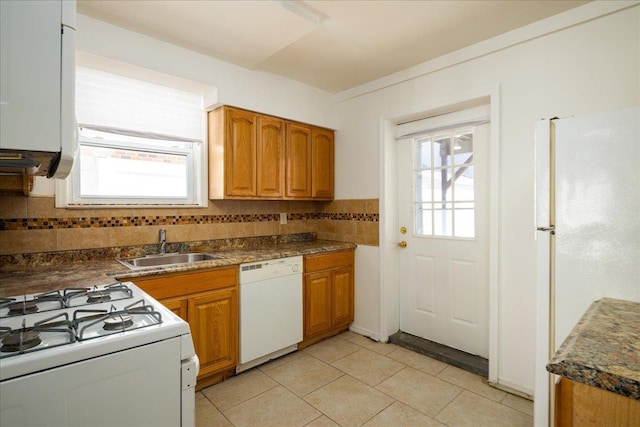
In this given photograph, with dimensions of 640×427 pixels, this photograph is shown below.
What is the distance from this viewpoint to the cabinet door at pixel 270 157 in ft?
9.82

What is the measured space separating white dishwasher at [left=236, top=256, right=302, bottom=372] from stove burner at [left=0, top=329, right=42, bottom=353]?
1.51m

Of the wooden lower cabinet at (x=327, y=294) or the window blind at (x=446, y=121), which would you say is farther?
the wooden lower cabinet at (x=327, y=294)

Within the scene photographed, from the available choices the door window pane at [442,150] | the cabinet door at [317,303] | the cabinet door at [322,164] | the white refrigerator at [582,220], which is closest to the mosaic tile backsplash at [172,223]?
the cabinet door at [322,164]

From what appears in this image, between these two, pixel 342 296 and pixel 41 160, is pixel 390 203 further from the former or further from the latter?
pixel 41 160

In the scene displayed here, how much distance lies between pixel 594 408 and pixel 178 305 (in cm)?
210

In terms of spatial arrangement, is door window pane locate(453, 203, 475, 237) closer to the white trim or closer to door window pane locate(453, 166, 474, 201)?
door window pane locate(453, 166, 474, 201)

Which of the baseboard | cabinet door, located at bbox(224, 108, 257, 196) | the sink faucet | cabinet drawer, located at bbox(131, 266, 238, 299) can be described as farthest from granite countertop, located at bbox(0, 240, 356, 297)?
the baseboard

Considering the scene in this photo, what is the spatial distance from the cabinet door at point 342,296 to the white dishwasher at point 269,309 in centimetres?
44

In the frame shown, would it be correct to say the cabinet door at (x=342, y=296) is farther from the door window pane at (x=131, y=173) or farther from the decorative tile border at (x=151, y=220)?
the door window pane at (x=131, y=173)

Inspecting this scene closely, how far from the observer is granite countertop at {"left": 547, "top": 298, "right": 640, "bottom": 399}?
75cm

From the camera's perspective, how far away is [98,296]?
142 centimetres

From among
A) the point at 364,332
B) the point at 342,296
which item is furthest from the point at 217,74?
the point at 364,332

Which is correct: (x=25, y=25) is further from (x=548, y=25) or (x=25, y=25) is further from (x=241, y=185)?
(x=548, y=25)

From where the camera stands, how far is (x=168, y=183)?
2.83 metres
